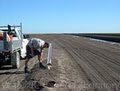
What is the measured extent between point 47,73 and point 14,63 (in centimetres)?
239

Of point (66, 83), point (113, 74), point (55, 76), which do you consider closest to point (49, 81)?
point (66, 83)

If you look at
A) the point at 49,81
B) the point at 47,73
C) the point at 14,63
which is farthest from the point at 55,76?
the point at 14,63

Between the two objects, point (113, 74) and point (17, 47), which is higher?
point (17, 47)

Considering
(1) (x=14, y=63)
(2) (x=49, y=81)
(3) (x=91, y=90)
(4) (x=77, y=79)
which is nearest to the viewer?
(3) (x=91, y=90)

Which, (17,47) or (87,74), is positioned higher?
(17,47)

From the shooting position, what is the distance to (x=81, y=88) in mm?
8117

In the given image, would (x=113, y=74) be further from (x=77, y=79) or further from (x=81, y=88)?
(x=81, y=88)

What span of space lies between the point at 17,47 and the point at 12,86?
14.5 ft

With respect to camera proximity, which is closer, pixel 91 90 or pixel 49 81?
pixel 91 90

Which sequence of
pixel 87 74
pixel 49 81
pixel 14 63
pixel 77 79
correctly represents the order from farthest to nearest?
pixel 14 63 < pixel 87 74 < pixel 77 79 < pixel 49 81

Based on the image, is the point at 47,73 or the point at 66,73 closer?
the point at 47,73

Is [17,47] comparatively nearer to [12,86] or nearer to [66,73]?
[66,73]

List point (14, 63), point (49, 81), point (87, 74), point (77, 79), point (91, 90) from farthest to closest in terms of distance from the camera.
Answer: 1. point (14, 63)
2. point (87, 74)
3. point (77, 79)
4. point (49, 81)
5. point (91, 90)

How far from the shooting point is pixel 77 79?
959 cm
